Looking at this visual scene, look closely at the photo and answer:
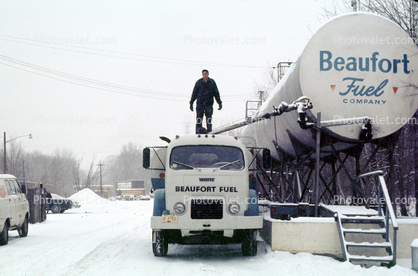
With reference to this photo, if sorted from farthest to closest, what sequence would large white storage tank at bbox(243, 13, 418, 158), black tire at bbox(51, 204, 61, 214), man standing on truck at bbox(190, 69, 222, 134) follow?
1. black tire at bbox(51, 204, 61, 214)
2. man standing on truck at bbox(190, 69, 222, 134)
3. large white storage tank at bbox(243, 13, 418, 158)

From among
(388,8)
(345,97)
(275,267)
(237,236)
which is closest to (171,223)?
(237,236)

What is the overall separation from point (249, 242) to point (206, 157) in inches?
77.8

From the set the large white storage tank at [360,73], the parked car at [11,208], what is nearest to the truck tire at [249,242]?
the large white storage tank at [360,73]

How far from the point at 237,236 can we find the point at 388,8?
15.6 meters

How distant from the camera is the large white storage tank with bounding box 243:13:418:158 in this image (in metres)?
10.7

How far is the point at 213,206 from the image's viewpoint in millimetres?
9000

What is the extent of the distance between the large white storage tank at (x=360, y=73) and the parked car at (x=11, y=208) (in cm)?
817

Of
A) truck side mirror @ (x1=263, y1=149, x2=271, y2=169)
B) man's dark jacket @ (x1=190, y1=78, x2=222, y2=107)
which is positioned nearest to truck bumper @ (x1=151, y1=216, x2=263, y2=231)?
truck side mirror @ (x1=263, y1=149, x2=271, y2=169)

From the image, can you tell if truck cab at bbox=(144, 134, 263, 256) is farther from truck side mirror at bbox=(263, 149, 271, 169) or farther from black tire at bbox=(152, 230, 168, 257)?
truck side mirror at bbox=(263, 149, 271, 169)

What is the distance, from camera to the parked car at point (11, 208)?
11777mm

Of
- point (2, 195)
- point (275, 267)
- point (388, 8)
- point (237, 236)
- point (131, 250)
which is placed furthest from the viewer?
point (388, 8)

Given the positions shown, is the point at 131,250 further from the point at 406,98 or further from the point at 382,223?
the point at 406,98

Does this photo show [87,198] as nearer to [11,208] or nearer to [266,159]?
[11,208]

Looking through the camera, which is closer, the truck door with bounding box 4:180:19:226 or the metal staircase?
the metal staircase
